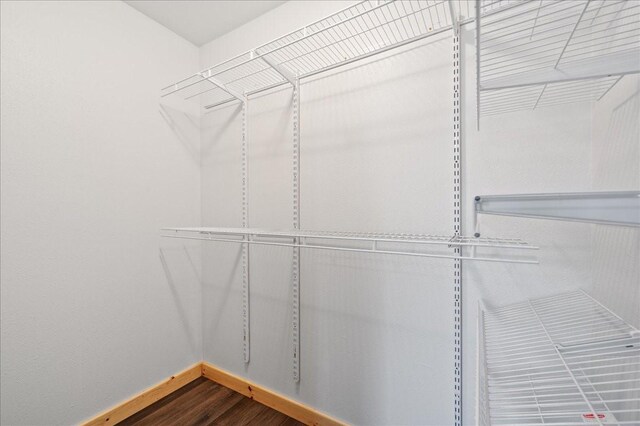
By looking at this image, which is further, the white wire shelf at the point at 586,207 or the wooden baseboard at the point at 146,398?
the wooden baseboard at the point at 146,398

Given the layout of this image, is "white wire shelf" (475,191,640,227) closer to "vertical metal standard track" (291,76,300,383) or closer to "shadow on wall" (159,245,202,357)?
"vertical metal standard track" (291,76,300,383)

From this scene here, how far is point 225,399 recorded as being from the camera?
5.26 feet

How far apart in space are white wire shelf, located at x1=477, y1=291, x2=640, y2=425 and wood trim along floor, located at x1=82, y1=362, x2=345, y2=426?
0.95 meters

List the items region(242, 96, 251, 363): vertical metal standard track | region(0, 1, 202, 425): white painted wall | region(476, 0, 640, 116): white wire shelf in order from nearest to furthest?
region(476, 0, 640, 116): white wire shelf < region(0, 1, 202, 425): white painted wall < region(242, 96, 251, 363): vertical metal standard track

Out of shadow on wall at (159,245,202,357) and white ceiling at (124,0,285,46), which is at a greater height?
white ceiling at (124,0,285,46)

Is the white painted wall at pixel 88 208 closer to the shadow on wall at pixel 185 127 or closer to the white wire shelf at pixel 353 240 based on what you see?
the shadow on wall at pixel 185 127

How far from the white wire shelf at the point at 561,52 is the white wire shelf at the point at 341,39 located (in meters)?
0.23

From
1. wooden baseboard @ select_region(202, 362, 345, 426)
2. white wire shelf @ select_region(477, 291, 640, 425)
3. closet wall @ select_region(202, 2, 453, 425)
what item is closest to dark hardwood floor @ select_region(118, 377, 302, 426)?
wooden baseboard @ select_region(202, 362, 345, 426)

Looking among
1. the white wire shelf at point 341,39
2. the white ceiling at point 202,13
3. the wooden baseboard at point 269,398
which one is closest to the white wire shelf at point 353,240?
the white wire shelf at point 341,39

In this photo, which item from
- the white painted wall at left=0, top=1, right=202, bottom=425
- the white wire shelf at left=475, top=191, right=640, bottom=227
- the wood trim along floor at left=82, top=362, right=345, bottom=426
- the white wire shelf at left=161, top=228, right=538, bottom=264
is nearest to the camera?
the white wire shelf at left=475, top=191, right=640, bottom=227

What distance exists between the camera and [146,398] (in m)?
1.54

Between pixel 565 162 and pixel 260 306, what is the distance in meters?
1.54

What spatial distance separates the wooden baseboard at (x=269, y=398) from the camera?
139cm

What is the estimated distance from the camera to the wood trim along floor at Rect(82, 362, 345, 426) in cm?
138
